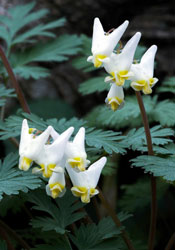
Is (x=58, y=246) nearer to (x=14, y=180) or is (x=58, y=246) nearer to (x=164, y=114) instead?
(x=14, y=180)

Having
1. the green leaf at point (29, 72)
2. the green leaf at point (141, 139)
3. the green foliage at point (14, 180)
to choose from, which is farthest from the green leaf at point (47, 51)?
the green foliage at point (14, 180)

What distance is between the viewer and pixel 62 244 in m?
1.68

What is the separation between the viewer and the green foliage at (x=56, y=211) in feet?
5.57

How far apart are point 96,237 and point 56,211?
235mm

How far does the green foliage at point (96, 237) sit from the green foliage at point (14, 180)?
326 mm

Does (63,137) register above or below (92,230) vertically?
above

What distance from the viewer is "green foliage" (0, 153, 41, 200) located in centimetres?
154

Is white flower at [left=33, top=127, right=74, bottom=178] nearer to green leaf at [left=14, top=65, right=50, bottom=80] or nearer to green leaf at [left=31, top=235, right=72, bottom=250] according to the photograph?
green leaf at [left=31, top=235, right=72, bottom=250]

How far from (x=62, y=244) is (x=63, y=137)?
0.57 m

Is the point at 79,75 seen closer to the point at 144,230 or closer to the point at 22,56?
the point at 22,56

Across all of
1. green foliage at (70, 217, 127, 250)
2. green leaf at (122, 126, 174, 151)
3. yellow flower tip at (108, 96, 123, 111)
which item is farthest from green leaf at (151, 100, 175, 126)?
green foliage at (70, 217, 127, 250)

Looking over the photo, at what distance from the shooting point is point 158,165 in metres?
1.69

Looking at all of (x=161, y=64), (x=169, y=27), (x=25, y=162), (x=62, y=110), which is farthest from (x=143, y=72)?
(x=169, y=27)

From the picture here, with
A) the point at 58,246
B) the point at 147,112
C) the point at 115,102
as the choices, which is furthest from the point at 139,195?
the point at 115,102
